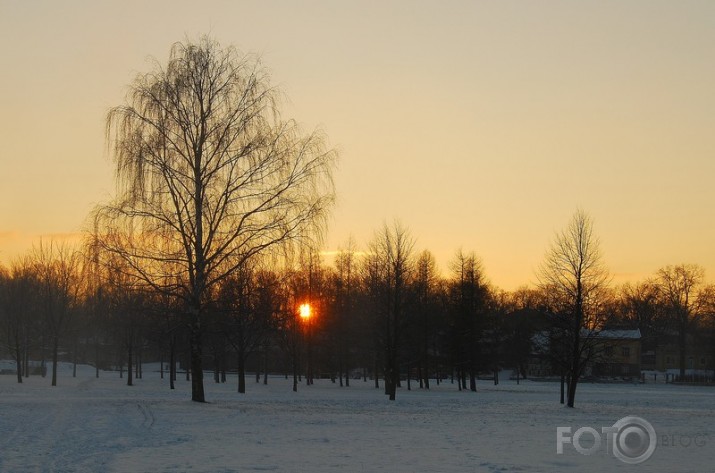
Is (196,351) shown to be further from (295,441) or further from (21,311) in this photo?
(21,311)

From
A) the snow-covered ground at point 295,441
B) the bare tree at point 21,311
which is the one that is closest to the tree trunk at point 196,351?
the snow-covered ground at point 295,441

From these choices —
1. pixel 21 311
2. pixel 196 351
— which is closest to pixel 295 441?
pixel 196 351

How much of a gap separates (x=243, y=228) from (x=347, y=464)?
17383 mm

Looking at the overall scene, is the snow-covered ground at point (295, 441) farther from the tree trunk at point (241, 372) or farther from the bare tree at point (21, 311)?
the bare tree at point (21, 311)

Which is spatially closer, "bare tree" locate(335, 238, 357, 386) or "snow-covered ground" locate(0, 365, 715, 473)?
"snow-covered ground" locate(0, 365, 715, 473)

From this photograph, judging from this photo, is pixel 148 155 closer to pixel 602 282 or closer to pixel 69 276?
pixel 602 282

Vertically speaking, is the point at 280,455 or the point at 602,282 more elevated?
the point at 602,282

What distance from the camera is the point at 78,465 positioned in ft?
50.0

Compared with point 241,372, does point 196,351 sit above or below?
above

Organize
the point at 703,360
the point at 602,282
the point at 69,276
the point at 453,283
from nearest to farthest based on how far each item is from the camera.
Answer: the point at 602,282 < the point at 69,276 < the point at 453,283 < the point at 703,360

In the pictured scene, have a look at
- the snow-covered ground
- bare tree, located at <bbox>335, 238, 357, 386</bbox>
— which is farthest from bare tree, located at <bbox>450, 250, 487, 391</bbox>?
the snow-covered ground

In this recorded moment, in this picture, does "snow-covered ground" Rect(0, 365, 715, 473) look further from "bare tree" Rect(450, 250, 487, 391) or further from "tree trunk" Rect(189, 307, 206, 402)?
"bare tree" Rect(450, 250, 487, 391)

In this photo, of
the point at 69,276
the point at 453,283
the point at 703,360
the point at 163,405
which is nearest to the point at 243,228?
the point at 163,405

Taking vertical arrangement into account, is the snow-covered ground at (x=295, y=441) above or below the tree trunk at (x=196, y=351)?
below
